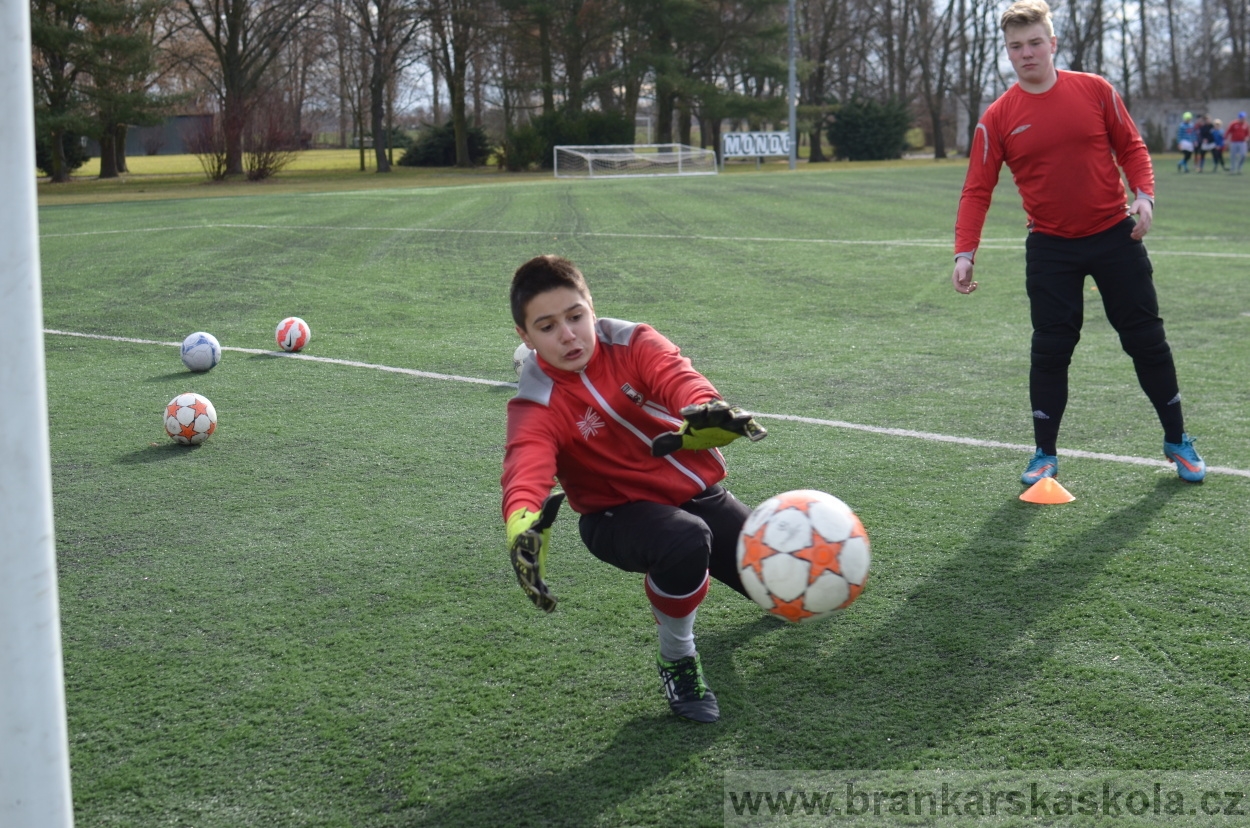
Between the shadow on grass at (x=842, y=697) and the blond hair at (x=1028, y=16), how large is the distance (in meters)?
2.32

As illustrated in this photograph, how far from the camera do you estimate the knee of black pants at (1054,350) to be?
532 centimetres

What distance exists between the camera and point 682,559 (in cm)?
326

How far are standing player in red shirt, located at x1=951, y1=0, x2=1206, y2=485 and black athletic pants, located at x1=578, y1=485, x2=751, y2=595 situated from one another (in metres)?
2.32

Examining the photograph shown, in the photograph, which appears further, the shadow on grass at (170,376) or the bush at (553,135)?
the bush at (553,135)

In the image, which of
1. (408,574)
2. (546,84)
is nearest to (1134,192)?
(408,574)

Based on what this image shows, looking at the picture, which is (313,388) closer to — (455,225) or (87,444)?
(87,444)

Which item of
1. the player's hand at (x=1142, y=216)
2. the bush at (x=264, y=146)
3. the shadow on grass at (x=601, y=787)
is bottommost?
the shadow on grass at (x=601, y=787)

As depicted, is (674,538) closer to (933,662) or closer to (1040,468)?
(933,662)

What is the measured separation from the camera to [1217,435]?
6.16 m

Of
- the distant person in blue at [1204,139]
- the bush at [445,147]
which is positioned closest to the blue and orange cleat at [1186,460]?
the distant person in blue at [1204,139]

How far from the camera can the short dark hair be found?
339 cm

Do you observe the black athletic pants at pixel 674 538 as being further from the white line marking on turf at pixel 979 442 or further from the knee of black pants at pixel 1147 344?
the white line marking on turf at pixel 979 442

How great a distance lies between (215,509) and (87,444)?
1.78m

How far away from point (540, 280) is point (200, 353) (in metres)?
6.09
